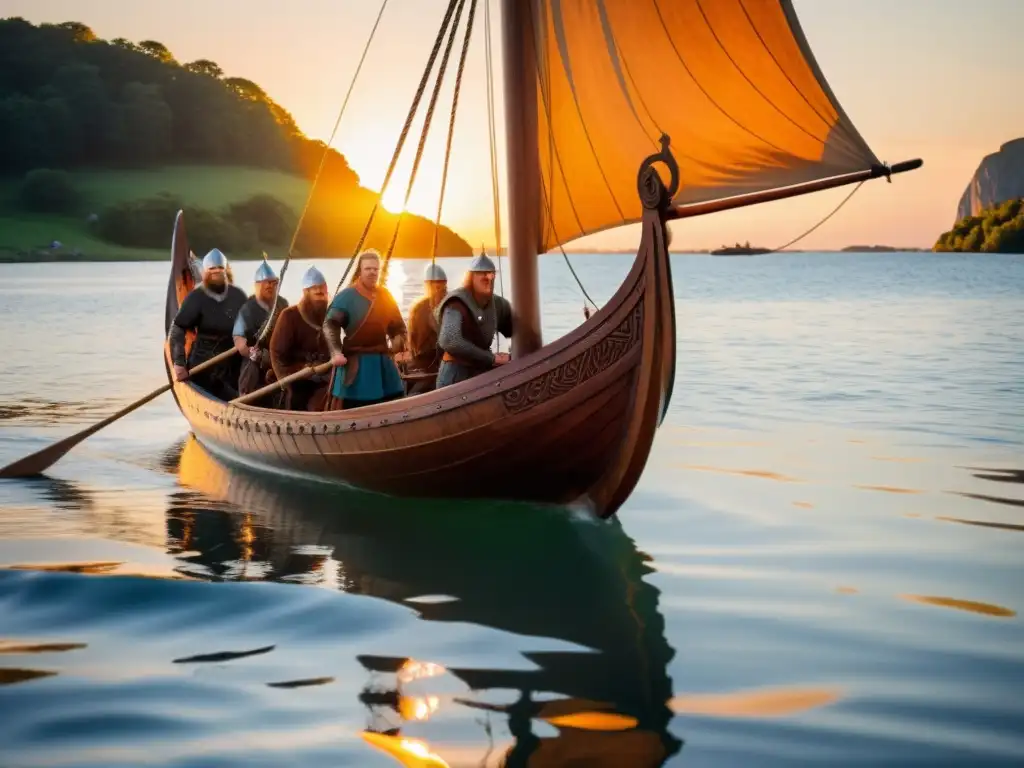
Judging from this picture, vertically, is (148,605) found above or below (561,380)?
below

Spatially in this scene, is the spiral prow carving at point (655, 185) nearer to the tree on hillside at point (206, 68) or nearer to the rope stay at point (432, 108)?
the rope stay at point (432, 108)

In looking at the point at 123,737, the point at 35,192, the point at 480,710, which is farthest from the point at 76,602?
the point at 35,192

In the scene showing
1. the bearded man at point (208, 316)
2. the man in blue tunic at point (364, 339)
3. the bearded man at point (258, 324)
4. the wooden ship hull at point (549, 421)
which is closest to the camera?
the wooden ship hull at point (549, 421)

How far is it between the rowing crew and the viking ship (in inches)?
16.7

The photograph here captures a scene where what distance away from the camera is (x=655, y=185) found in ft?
26.2

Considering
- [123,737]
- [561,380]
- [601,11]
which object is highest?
[601,11]

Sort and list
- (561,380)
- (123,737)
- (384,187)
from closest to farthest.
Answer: (123,737), (561,380), (384,187)

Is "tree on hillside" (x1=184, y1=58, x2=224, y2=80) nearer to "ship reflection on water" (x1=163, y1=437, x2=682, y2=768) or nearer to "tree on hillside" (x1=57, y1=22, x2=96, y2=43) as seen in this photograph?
"tree on hillside" (x1=57, y1=22, x2=96, y2=43)

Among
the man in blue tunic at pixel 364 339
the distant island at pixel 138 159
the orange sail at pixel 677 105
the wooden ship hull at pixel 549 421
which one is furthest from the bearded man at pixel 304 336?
the distant island at pixel 138 159

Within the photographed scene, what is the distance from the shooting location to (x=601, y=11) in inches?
364

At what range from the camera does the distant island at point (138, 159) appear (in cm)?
12462

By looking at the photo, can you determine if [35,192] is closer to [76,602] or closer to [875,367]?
[875,367]

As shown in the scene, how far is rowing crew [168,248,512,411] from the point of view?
985 centimetres

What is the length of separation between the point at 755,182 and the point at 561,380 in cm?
194
